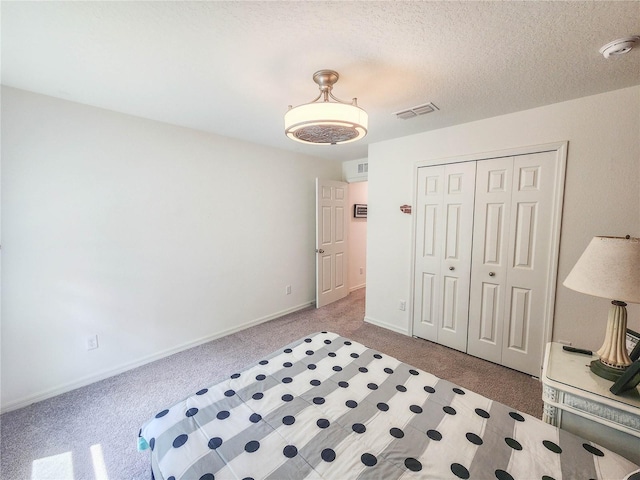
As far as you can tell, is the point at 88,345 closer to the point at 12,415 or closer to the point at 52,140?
the point at 12,415

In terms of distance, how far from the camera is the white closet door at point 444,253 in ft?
8.91

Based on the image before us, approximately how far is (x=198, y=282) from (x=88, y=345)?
1027 mm

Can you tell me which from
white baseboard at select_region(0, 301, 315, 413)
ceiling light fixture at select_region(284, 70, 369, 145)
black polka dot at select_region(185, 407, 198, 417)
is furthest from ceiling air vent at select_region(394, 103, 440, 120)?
white baseboard at select_region(0, 301, 315, 413)

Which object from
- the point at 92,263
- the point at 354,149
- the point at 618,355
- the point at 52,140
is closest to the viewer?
the point at 618,355

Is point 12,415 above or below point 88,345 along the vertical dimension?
below

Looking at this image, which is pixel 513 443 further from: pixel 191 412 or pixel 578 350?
pixel 191 412

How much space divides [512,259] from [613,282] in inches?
53.2

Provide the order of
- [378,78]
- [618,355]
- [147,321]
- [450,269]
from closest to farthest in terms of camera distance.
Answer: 1. [618,355]
2. [378,78]
3. [147,321]
4. [450,269]

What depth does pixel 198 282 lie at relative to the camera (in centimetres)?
297

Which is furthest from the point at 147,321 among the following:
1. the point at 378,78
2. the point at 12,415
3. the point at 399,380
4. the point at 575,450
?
the point at 575,450

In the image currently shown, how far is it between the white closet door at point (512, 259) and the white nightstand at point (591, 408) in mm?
1029

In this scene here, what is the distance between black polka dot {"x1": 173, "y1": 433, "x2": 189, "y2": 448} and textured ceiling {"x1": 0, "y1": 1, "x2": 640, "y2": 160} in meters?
1.86

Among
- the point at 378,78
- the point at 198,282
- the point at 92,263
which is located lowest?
the point at 198,282

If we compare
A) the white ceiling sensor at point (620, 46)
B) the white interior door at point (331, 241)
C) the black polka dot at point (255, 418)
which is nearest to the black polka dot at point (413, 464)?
the black polka dot at point (255, 418)
